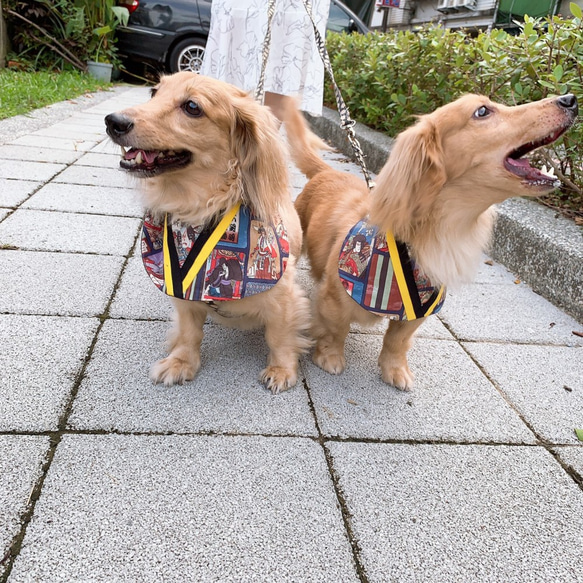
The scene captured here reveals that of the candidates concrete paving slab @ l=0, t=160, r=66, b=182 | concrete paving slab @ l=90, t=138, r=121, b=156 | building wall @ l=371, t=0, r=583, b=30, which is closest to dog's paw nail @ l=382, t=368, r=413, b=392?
concrete paving slab @ l=0, t=160, r=66, b=182

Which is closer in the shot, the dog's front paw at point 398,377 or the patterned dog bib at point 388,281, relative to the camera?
the patterned dog bib at point 388,281

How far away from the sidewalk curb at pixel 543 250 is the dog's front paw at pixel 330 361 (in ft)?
5.36

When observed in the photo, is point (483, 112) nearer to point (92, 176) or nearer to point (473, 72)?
point (473, 72)

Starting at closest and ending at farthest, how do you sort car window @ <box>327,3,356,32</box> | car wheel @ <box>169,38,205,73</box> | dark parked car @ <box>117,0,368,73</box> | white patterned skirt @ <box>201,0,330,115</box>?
white patterned skirt @ <box>201,0,330,115</box> → dark parked car @ <box>117,0,368,73</box> → car wheel @ <box>169,38,205,73</box> → car window @ <box>327,3,356,32</box>

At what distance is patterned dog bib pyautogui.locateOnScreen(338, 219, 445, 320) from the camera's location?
204 cm

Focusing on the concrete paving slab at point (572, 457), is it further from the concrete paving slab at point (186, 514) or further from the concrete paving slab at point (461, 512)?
the concrete paving slab at point (186, 514)

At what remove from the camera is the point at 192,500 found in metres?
1.54

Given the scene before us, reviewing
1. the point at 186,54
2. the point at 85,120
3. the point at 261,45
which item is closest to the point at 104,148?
the point at 85,120

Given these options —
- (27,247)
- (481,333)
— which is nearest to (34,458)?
(27,247)

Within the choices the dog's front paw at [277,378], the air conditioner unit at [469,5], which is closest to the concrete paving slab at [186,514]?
the dog's front paw at [277,378]

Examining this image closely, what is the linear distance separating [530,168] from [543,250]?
5.59 ft

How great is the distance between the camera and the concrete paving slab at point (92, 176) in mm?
4379

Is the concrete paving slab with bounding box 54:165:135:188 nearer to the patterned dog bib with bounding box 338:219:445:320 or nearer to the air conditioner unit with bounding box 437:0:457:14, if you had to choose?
the patterned dog bib with bounding box 338:219:445:320

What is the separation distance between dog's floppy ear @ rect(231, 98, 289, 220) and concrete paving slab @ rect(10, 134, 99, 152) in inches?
160
